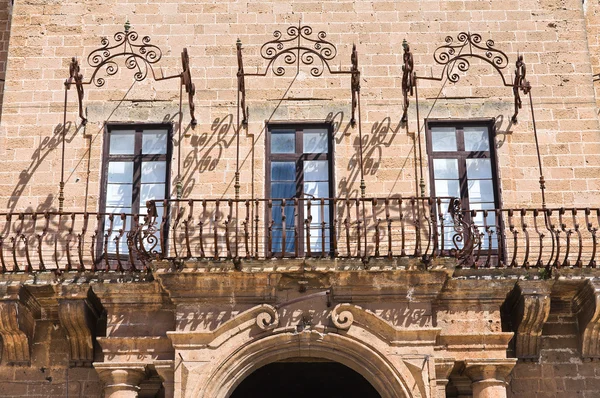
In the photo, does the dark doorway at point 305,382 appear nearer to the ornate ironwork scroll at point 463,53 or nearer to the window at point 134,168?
the window at point 134,168

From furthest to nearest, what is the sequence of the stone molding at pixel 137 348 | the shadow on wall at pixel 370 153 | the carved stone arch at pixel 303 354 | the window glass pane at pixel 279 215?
1. the shadow on wall at pixel 370 153
2. the window glass pane at pixel 279 215
3. the stone molding at pixel 137 348
4. the carved stone arch at pixel 303 354

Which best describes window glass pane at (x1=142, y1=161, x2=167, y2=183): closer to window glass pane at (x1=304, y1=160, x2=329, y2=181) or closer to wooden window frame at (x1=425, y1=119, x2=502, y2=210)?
window glass pane at (x1=304, y1=160, x2=329, y2=181)

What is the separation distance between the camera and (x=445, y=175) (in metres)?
14.2

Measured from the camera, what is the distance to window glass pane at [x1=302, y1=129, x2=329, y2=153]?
14336 mm

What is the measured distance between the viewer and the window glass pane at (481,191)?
14109mm

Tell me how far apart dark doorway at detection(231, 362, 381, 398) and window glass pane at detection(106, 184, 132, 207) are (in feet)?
8.94

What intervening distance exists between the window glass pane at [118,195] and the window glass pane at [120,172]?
0.25 ft

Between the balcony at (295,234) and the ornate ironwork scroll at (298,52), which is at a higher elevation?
the ornate ironwork scroll at (298,52)

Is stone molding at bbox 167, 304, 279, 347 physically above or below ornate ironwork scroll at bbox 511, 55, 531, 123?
below

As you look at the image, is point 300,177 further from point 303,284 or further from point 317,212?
point 303,284

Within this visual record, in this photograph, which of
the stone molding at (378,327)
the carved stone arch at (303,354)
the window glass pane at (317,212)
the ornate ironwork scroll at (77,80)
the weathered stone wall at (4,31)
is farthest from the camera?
the weathered stone wall at (4,31)

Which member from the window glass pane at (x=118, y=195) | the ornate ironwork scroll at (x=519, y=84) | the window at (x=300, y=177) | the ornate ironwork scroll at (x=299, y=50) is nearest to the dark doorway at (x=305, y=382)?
the window at (x=300, y=177)

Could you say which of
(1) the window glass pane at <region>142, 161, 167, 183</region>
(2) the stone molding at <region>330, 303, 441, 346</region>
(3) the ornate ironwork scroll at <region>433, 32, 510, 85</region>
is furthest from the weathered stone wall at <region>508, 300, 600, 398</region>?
(1) the window glass pane at <region>142, 161, 167, 183</region>

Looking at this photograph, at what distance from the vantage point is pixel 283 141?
14383 mm
